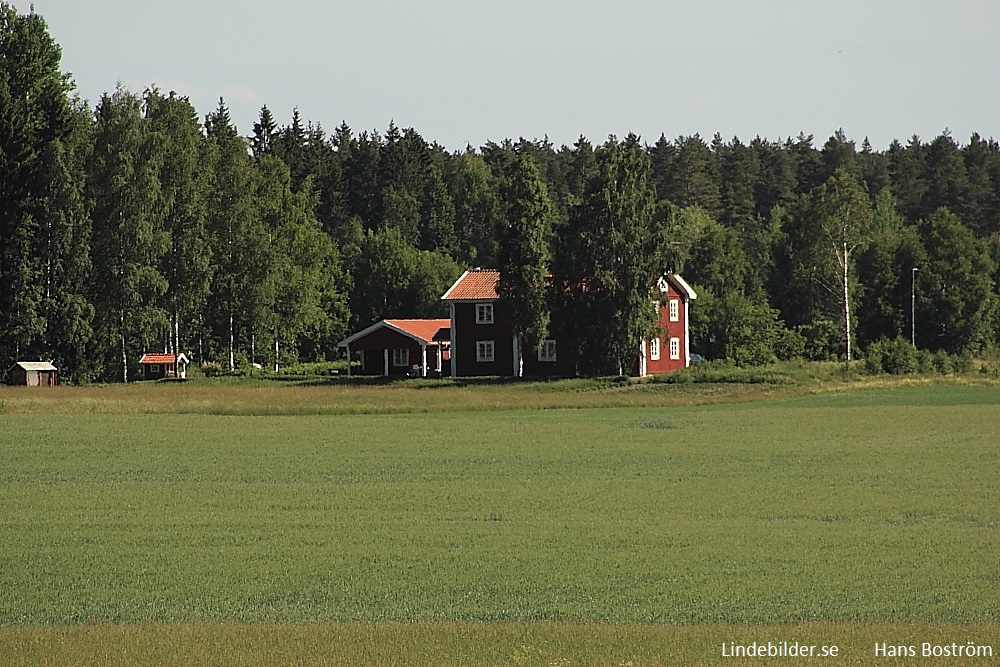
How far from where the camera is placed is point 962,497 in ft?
81.8

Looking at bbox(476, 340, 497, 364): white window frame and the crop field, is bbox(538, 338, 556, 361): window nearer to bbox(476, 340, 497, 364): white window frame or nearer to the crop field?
bbox(476, 340, 497, 364): white window frame

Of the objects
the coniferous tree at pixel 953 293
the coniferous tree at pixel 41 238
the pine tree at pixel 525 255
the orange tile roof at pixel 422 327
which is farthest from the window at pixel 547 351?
the coniferous tree at pixel 953 293

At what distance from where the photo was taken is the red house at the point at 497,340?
81.2 metres

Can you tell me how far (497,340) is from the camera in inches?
3246

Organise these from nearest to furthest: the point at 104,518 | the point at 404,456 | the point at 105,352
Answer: the point at 104,518, the point at 404,456, the point at 105,352

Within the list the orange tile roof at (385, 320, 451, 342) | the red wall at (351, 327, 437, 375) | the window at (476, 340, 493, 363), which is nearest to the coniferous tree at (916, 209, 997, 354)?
the window at (476, 340, 493, 363)

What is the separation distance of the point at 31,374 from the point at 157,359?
16.8 meters

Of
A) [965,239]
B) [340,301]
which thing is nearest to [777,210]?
[965,239]

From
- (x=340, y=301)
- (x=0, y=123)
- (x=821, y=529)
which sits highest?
(x=0, y=123)

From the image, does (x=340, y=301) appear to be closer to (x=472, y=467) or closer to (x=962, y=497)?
(x=472, y=467)

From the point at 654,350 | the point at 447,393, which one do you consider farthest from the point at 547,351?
the point at 447,393

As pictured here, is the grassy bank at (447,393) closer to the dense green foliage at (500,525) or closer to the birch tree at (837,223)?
the dense green foliage at (500,525)

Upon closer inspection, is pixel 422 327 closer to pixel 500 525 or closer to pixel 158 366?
pixel 158 366

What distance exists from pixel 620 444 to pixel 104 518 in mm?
18107
